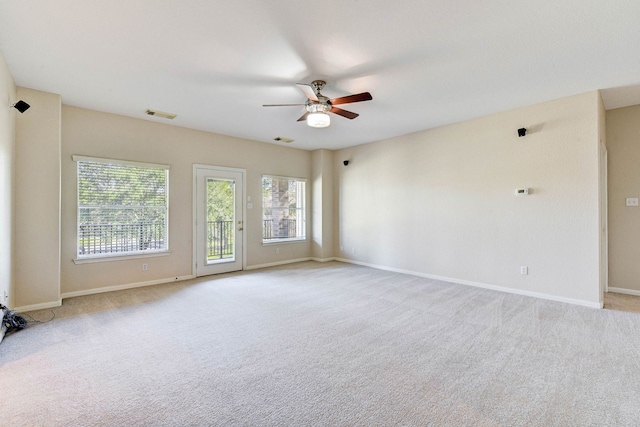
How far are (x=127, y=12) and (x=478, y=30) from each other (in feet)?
9.37

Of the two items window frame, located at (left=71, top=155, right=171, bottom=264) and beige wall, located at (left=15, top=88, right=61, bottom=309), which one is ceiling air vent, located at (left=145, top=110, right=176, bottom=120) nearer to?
window frame, located at (left=71, top=155, right=171, bottom=264)

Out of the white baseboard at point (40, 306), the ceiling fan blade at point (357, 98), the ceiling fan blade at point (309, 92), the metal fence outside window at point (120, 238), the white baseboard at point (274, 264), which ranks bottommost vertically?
the white baseboard at point (40, 306)

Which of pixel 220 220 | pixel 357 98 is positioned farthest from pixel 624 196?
pixel 220 220

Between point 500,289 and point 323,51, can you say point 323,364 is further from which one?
point 500,289

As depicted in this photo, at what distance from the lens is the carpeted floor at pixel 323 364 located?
72.4 inches

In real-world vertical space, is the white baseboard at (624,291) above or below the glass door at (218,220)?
below

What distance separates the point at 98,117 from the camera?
453 cm

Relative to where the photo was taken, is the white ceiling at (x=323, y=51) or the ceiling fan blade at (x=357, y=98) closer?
the white ceiling at (x=323, y=51)

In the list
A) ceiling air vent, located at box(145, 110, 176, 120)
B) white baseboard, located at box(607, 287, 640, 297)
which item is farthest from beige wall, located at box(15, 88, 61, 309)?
white baseboard, located at box(607, 287, 640, 297)

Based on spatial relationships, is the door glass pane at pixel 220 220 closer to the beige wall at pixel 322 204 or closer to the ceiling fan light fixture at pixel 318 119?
the beige wall at pixel 322 204

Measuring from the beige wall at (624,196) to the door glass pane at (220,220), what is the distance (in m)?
6.45

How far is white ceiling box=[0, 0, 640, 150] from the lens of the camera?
227 cm

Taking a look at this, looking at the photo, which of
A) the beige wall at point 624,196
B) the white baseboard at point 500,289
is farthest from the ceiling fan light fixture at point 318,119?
the beige wall at point 624,196

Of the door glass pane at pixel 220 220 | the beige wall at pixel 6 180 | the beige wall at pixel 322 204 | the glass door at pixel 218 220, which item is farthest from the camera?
the beige wall at pixel 322 204
